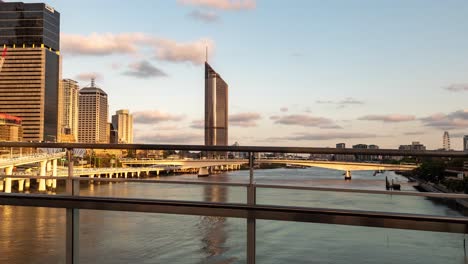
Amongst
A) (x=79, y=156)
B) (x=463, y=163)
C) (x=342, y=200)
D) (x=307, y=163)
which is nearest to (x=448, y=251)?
(x=463, y=163)

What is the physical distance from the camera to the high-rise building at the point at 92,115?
178m

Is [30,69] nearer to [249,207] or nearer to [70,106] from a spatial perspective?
[70,106]

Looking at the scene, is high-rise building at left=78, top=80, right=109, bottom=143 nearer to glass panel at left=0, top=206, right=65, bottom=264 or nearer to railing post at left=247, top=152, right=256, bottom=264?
glass panel at left=0, top=206, right=65, bottom=264

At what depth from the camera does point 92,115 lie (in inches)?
6964

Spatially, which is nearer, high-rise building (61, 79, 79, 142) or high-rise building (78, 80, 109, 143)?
high-rise building (61, 79, 79, 142)

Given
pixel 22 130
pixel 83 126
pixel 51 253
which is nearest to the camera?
pixel 51 253

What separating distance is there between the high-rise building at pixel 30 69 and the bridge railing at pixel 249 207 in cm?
12636

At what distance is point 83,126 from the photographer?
181m

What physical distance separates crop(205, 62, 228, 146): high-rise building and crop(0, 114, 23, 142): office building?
48431 millimetres

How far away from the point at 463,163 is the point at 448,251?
49cm

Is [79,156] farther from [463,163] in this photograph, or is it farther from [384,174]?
[463,163]

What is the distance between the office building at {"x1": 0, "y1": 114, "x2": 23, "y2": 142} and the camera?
90588mm

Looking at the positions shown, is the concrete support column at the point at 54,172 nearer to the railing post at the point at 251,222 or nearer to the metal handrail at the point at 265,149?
the metal handrail at the point at 265,149

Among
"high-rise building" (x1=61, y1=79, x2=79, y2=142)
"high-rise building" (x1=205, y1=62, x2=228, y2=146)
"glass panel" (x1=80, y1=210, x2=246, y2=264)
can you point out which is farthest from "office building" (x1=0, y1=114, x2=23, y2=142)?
"glass panel" (x1=80, y1=210, x2=246, y2=264)
